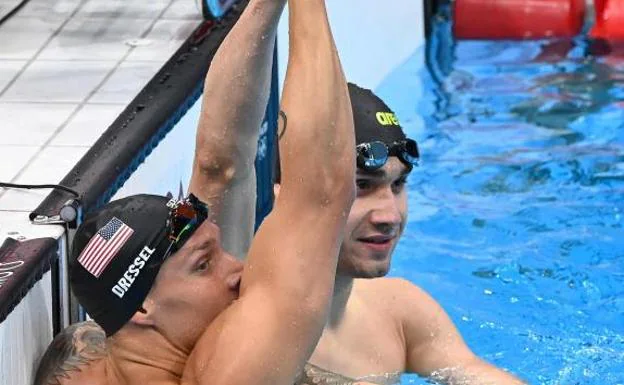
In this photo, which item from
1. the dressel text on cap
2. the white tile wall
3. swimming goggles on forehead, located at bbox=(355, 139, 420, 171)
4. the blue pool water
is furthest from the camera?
the blue pool water

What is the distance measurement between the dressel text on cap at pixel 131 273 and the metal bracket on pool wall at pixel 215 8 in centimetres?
268

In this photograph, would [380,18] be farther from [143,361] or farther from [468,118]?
[143,361]

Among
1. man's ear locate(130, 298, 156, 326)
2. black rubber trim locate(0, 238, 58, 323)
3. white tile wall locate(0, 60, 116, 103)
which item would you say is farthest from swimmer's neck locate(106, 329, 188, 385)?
white tile wall locate(0, 60, 116, 103)

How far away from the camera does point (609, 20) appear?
8109 mm

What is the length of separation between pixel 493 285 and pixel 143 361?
2923 millimetres

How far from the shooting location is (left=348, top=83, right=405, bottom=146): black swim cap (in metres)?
3.17

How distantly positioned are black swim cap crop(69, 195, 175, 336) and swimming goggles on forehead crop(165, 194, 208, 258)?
13 millimetres

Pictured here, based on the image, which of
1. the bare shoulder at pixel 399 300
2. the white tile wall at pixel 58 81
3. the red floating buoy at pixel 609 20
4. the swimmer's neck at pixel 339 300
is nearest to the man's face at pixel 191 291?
the swimmer's neck at pixel 339 300

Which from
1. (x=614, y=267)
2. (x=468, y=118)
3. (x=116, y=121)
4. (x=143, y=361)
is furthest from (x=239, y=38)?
(x=468, y=118)

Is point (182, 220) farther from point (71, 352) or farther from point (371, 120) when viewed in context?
point (371, 120)

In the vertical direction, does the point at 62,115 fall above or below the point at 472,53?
above

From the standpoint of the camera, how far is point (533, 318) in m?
5.22

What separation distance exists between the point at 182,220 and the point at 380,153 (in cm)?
55

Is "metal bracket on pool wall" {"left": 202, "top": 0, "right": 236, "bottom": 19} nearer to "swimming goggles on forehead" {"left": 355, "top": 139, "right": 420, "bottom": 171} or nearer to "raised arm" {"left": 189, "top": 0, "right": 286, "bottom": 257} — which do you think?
"raised arm" {"left": 189, "top": 0, "right": 286, "bottom": 257}
